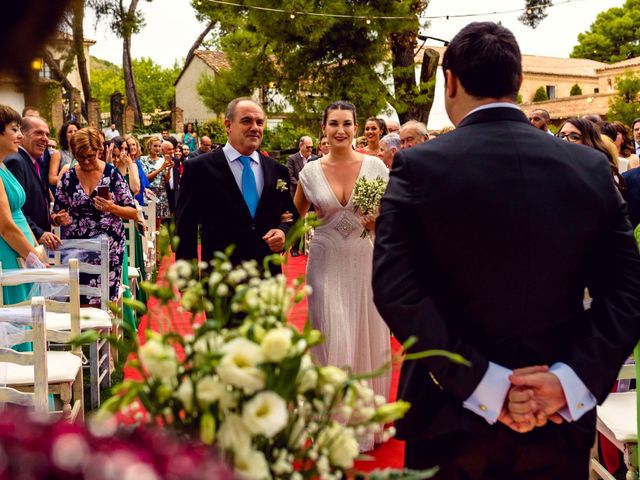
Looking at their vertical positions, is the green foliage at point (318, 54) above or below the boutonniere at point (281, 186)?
above

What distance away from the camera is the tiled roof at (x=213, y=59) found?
5947 cm

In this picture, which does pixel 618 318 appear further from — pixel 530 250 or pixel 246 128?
pixel 246 128

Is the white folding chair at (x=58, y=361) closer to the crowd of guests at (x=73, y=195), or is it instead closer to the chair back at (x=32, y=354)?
the chair back at (x=32, y=354)

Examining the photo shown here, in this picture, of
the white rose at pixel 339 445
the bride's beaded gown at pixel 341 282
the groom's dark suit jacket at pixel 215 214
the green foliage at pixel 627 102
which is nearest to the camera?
the white rose at pixel 339 445

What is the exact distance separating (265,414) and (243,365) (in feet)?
0.26

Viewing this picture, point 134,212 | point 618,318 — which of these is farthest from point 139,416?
point 134,212

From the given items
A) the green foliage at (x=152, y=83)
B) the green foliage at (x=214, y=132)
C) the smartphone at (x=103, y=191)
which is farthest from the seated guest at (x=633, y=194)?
the green foliage at (x=152, y=83)

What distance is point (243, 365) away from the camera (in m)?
1.25

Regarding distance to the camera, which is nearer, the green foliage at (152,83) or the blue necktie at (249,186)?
the blue necktie at (249,186)

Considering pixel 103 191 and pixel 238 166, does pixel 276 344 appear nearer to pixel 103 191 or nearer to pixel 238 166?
pixel 238 166

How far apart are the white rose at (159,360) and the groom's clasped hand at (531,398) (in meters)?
1.28

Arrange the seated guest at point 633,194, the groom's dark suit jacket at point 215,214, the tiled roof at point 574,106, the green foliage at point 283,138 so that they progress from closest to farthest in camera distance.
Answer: the groom's dark suit jacket at point 215,214 < the seated guest at point 633,194 < the green foliage at point 283,138 < the tiled roof at point 574,106

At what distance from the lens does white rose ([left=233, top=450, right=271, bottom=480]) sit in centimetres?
120

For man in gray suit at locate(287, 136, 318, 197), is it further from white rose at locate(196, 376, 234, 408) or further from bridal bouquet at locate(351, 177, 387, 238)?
white rose at locate(196, 376, 234, 408)
